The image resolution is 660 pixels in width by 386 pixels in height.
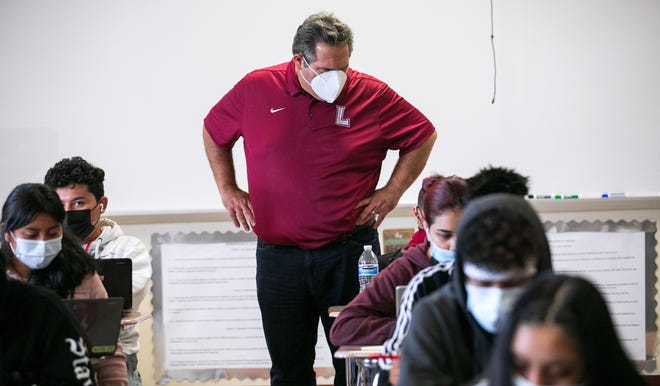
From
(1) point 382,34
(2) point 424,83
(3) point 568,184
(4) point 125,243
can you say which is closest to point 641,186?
(3) point 568,184

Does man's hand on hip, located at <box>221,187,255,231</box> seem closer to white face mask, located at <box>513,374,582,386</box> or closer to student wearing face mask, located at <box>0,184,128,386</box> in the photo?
student wearing face mask, located at <box>0,184,128,386</box>

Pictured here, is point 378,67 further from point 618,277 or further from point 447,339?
point 447,339

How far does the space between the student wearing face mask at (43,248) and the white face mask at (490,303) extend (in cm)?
169

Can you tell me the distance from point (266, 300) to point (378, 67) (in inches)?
73.1

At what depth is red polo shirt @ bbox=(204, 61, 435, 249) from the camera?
12.7 ft

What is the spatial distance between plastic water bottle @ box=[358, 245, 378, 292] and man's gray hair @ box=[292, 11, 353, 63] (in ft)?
2.84

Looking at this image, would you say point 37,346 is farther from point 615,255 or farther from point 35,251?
point 615,255

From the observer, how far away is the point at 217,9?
17.5 feet

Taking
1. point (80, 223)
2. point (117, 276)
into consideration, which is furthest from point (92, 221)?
point (117, 276)

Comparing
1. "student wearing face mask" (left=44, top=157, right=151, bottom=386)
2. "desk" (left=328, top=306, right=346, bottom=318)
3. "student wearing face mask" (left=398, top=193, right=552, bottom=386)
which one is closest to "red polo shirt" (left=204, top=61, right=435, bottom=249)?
"desk" (left=328, top=306, right=346, bottom=318)

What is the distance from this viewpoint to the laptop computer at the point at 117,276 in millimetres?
3494

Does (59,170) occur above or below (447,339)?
above

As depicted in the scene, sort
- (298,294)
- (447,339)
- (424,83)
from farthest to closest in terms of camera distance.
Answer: (424,83) < (298,294) < (447,339)

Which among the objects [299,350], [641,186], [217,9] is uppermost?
[217,9]
